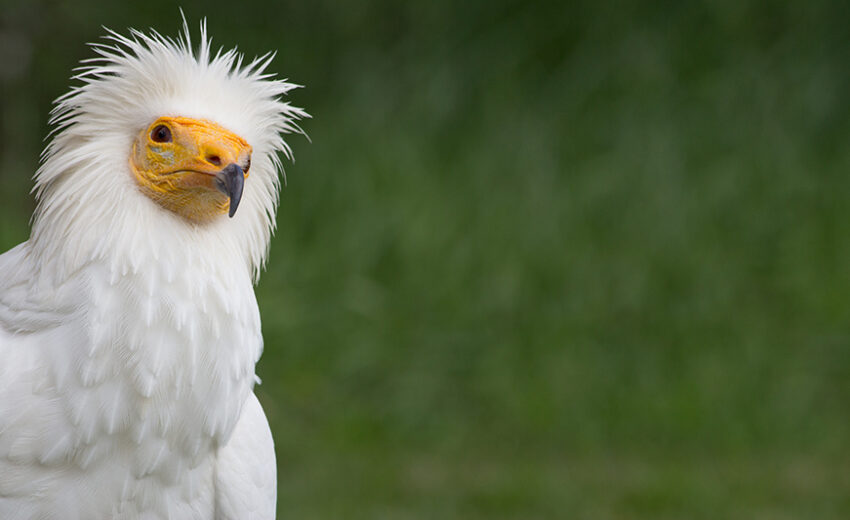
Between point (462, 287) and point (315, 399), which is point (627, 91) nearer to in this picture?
point (462, 287)

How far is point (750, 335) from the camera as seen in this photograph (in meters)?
6.73

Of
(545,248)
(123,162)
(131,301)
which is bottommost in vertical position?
(131,301)

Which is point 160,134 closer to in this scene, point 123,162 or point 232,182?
point 123,162

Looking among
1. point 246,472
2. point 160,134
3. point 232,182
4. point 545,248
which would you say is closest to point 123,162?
point 160,134

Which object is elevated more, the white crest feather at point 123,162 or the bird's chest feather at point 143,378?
the white crest feather at point 123,162

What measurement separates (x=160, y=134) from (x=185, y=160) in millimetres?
98

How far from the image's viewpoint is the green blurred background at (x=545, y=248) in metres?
6.09

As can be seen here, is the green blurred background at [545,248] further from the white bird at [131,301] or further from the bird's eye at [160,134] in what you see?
the bird's eye at [160,134]

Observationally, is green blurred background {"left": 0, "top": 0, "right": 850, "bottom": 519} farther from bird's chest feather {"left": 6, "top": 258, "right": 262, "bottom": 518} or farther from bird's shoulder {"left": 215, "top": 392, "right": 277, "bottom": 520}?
bird's chest feather {"left": 6, "top": 258, "right": 262, "bottom": 518}

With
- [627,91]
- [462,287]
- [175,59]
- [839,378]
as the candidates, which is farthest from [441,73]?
[175,59]

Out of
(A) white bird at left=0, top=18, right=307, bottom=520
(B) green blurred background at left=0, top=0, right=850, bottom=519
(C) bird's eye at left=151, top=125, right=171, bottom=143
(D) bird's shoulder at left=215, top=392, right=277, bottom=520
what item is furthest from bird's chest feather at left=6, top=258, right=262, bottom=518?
(B) green blurred background at left=0, top=0, right=850, bottom=519

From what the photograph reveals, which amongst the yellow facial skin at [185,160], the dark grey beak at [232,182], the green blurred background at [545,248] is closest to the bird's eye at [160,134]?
the yellow facial skin at [185,160]

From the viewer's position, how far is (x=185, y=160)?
2709 mm

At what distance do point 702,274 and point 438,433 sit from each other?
6.18 feet
